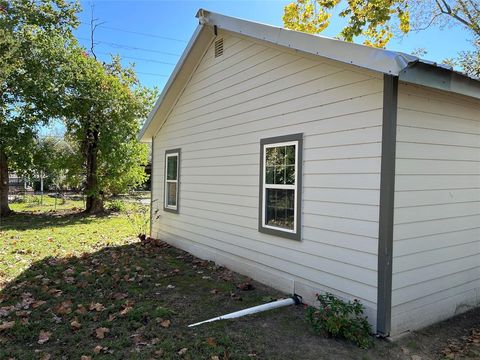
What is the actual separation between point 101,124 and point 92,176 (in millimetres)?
2271

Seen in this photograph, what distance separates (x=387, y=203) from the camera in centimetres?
387

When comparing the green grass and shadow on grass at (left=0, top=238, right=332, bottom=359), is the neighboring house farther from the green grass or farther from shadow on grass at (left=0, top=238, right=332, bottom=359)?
shadow on grass at (left=0, top=238, right=332, bottom=359)

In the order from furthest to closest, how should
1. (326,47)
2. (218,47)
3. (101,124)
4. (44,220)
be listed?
(101,124) < (44,220) < (218,47) < (326,47)

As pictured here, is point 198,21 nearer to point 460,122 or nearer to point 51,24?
point 460,122

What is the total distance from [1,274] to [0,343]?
285 centimetres

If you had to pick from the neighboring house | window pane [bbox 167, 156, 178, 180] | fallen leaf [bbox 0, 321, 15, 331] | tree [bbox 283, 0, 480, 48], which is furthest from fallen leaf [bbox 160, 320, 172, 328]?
the neighboring house

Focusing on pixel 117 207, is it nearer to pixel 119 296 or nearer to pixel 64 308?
pixel 119 296

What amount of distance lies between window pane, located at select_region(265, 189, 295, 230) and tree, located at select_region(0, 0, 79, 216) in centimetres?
1168

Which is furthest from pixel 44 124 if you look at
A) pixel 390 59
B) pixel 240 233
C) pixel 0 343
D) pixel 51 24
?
pixel 390 59

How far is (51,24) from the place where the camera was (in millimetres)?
15555

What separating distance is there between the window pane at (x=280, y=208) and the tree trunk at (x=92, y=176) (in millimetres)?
11816

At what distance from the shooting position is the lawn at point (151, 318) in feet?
11.9

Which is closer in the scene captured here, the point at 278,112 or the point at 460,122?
the point at 460,122

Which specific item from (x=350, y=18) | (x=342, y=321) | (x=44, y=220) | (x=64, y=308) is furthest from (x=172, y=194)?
(x=350, y=18)
